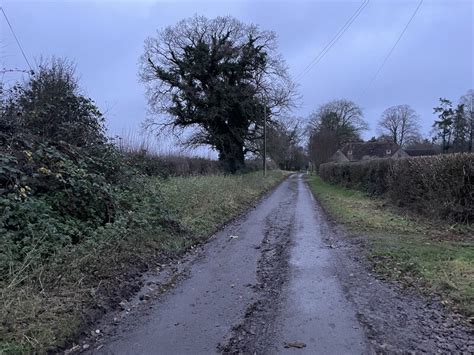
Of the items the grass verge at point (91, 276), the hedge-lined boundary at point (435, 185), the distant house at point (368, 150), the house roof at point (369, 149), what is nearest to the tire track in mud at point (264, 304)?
the grass verge at point (91, 276)

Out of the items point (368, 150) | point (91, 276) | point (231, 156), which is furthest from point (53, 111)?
point (368, 150)

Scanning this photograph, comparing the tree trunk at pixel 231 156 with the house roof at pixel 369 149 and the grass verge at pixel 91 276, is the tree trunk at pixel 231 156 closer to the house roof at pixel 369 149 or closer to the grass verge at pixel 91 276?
the grass verge at pixel 91 276

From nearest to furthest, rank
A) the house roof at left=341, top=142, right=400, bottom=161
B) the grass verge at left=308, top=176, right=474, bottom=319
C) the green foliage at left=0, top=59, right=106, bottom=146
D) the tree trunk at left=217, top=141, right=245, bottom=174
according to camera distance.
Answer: the grass verge at left=308, top=176, right=474, bottom=319, the green foliage at left=0, top=59, right=106, bottom=146, the tree trunk at left=217, top=141, right=245, bottom=174, the house roof at left=341, top=142, right=400, bottom=161

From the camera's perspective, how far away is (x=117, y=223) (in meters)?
8.08

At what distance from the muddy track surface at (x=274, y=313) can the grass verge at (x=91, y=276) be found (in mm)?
320

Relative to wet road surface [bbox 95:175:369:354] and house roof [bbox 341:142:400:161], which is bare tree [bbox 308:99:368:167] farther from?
wet road surface [bbox 95:175:369:354]

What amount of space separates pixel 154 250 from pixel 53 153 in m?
2.85

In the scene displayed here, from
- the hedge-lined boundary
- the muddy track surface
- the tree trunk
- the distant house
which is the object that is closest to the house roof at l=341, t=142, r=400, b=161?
the distant house

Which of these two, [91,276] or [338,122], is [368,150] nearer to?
[338,122]

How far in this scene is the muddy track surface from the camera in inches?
175

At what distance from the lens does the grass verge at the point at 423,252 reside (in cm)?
616

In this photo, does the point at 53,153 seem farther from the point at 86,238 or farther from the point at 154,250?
the point at 154,250

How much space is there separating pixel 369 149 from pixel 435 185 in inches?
2915

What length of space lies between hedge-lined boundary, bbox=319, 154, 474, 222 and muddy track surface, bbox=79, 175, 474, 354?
14.9 ft
